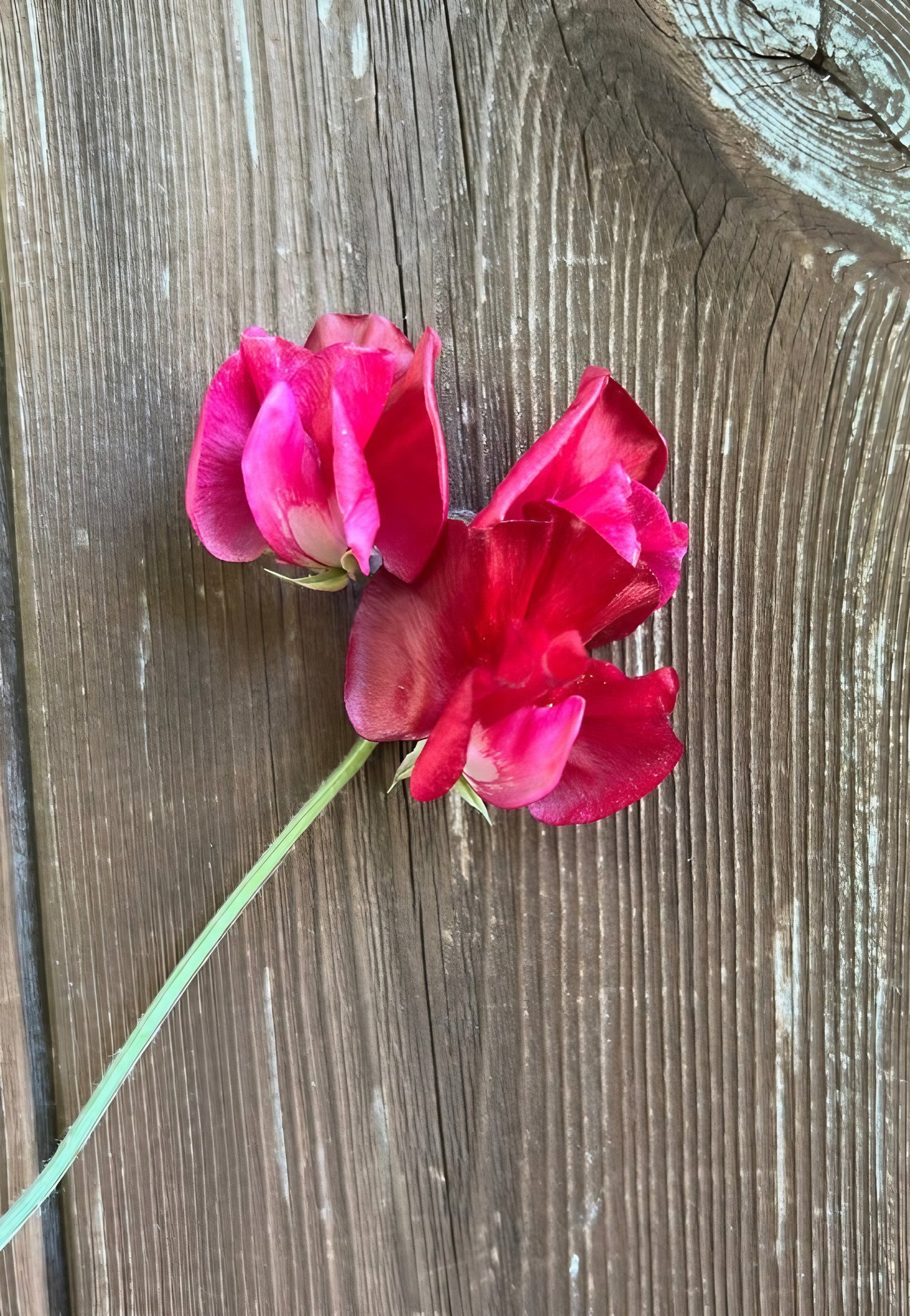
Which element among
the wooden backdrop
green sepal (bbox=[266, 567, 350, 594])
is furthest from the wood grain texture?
green sepal (bbox=[266, 567, 350, 594])

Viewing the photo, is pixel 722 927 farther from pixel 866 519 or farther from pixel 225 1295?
pixel 225 1295

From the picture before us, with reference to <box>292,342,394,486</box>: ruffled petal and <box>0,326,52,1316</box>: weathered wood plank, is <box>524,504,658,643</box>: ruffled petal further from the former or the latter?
<box>0,326,52,1316</box>: weathered wood plank

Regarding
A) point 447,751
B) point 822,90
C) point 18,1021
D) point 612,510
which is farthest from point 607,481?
point 18,1021

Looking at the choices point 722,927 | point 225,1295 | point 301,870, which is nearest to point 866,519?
point 722,927

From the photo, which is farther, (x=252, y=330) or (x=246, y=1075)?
(x=246, y=1075)

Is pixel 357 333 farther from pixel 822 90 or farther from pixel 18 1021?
A: pixel 18 1021

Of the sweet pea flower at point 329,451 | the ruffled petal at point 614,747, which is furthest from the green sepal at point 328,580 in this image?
the ruffled petal at point 614,747
